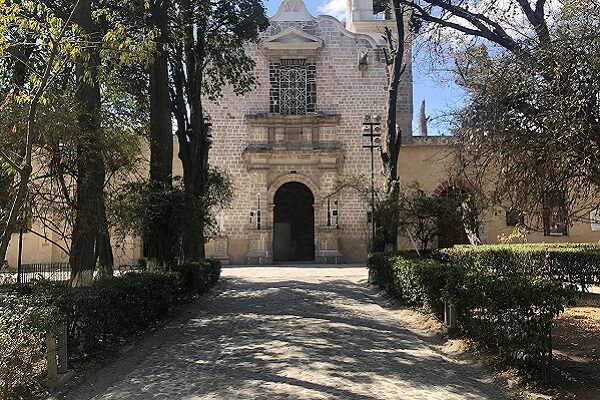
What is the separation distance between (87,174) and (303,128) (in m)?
21.8

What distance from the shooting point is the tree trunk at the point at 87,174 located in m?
8.48

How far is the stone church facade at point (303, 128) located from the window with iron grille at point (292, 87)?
0.18ft

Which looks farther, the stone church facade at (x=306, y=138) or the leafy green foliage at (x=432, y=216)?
the stone church facade at (x=306, y=138)

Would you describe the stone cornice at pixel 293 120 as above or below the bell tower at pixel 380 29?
below

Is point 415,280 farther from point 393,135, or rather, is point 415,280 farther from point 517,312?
point 393,135

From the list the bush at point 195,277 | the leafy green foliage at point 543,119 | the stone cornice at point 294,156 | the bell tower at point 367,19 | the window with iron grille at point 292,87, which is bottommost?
the bush at point 195,277

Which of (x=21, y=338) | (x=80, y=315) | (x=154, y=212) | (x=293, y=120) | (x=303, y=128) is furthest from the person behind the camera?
(x=303, y=128)

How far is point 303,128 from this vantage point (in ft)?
98.2

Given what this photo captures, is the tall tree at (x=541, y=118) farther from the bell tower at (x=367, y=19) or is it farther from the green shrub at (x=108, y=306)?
the bell tower at (x=367, y=19)

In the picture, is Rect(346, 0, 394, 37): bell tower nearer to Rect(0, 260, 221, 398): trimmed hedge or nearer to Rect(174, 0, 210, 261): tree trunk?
Rect(174, 0, 210, 261): tree trunk

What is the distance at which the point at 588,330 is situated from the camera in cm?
870

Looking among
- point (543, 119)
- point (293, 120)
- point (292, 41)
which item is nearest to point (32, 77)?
point (543, 119)

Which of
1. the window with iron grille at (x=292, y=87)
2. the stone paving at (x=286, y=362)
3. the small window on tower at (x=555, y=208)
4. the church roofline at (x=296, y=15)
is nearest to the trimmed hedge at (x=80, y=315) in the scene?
the stone paving at (x=286, y=362)

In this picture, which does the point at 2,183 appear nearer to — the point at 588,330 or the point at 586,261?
the point at 588,330
